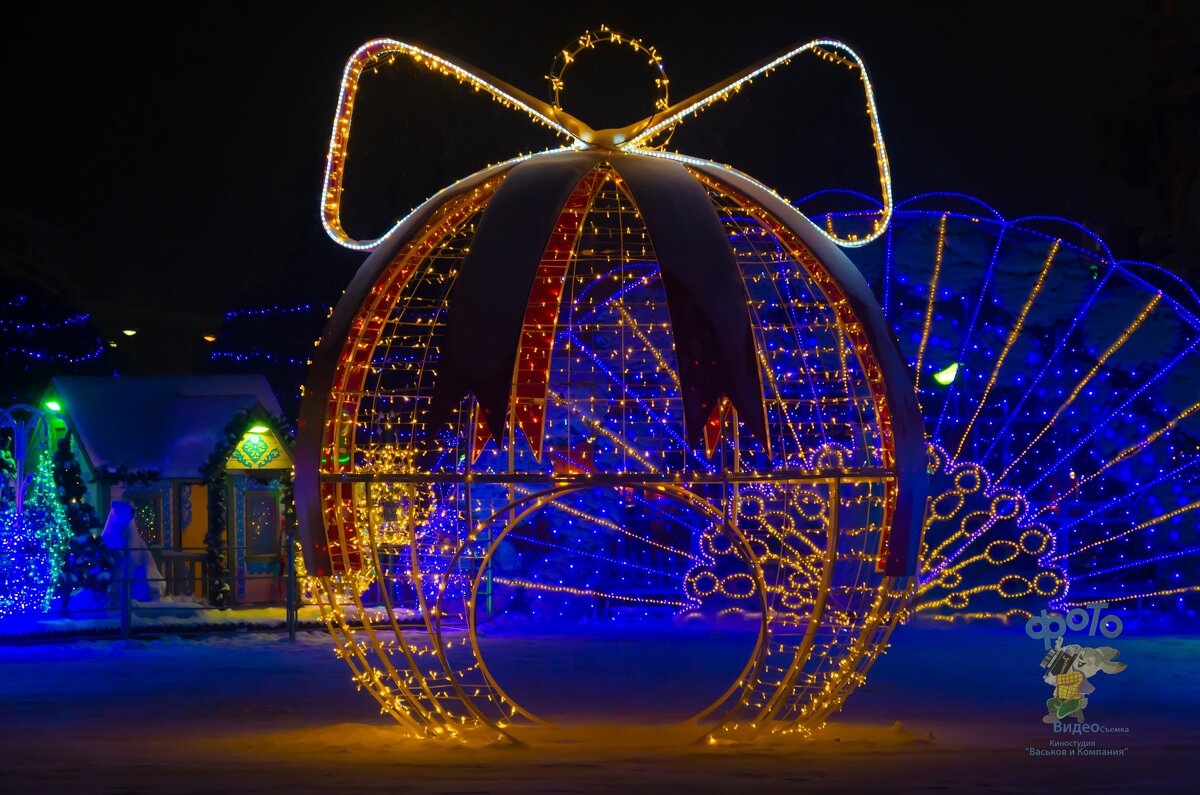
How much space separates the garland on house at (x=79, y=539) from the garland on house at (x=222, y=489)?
127cm

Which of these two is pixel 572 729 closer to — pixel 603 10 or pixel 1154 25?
pixel 603 10

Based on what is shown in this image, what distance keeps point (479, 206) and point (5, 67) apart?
24581mm

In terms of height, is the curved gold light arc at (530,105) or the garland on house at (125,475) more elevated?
the curved gold light arc at (530,105)

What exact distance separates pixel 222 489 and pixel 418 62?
1230 cm

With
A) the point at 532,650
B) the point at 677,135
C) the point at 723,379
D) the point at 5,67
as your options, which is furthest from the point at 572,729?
the point at 5,67

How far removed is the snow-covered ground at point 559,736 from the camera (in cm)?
794

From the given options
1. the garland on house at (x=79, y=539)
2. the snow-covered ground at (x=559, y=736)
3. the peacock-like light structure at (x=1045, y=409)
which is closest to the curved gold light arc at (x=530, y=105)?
the snow-covered ground at (x=559, y=736)

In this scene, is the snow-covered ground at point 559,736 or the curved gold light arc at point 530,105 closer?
the snow-covered ground at point 559,736

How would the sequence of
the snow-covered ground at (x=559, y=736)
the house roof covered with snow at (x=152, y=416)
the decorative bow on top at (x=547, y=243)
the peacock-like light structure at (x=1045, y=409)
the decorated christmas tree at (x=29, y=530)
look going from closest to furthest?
the snow-covered ground at (x=559, y=736)
the decorative bow on top at (x=547, y=243)
the peacock-like light structure at (x=1045, y=409)
the decorated christmas tree at (x=29, y=530)
the house roof covered with snow at (x=152, y=416)

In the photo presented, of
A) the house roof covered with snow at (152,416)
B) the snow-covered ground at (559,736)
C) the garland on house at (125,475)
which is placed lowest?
the snow-covered ground at (559,736)

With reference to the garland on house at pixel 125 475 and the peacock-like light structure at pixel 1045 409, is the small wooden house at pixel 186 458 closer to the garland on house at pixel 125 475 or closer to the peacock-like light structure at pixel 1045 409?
the garland on house at pixel 125 475

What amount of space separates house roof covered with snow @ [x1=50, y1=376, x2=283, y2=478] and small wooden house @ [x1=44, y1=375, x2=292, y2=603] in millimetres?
12

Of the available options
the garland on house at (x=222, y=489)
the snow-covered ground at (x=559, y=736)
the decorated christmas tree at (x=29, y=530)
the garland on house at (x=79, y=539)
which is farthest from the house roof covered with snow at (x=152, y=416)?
the snow-covered ground at (x=559, y=736)

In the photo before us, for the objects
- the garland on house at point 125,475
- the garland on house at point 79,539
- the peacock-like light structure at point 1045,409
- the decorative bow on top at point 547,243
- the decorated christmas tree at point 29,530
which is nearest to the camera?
the decorative bow on top at point 547,243
